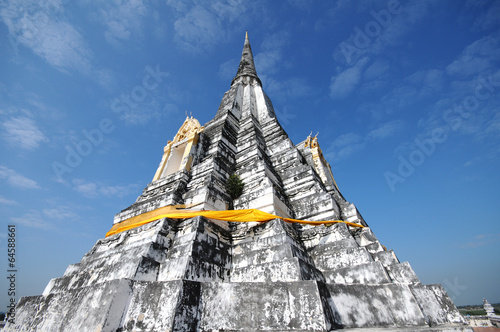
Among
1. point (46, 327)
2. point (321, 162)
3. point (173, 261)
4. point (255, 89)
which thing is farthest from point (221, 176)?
point (255, 89)

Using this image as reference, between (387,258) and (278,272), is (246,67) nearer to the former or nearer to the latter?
(387,258)

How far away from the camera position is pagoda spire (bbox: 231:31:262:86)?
1791cm

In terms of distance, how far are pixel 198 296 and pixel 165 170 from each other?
6.20m

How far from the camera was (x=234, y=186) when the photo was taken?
694cm

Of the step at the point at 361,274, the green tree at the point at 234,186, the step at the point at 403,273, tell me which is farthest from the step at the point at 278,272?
the green tree at the point at 234,186

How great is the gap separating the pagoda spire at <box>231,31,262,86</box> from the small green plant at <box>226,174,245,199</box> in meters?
12.6

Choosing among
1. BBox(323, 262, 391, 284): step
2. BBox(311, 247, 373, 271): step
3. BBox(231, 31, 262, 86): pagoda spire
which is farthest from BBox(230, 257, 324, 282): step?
BBox(231, 31, 262, 86): pagoda spire

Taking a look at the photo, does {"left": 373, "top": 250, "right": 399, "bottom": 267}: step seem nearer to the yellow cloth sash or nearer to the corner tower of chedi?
the corner tower of chedi

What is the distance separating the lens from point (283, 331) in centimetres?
280

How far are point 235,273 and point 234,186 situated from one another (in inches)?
122

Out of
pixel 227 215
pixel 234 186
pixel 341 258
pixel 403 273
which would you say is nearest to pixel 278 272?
pixel 341 258

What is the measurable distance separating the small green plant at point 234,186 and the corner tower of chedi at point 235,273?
14 cm

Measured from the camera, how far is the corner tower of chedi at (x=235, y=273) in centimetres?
295

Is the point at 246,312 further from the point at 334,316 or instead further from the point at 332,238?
the point at 332,238
